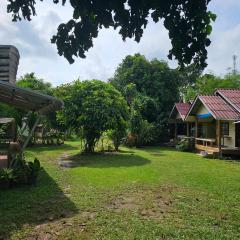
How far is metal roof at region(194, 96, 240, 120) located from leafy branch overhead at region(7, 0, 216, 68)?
16.0m

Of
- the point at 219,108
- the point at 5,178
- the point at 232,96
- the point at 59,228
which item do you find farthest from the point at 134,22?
the point at 232,96

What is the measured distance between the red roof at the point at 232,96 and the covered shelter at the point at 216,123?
8.1 inches

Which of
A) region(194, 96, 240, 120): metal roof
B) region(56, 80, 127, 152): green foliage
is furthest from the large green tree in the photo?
region(56, 80, 127, 152): green foliage

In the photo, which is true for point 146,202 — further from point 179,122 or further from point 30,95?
point 179,122

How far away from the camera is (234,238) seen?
6184 millimetres

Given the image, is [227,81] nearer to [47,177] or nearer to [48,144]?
[48,144]

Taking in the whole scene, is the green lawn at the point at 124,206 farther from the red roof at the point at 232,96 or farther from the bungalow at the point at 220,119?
the red roof at the point at 232,96

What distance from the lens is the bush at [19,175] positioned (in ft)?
31.6

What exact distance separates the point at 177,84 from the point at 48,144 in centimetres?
1244

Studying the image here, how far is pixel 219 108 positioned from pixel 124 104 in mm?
5264

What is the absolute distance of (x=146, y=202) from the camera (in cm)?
860

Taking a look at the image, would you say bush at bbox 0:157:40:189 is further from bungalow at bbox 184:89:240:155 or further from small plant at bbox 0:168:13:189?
bungalow at bbox 184:89:240:155

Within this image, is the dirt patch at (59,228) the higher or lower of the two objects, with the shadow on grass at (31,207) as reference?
lower

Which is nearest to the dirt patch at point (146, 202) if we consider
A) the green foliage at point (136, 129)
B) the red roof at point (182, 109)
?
the green foliage at point (136, 129)
